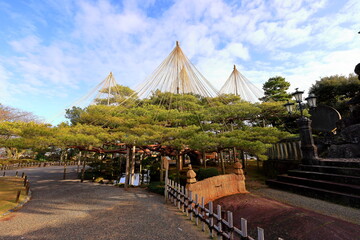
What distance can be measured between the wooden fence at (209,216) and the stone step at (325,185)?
498 centimetres

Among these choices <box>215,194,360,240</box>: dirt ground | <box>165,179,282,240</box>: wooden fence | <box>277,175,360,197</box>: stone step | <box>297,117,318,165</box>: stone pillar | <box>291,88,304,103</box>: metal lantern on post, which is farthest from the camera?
<box>297,117,318,165</box>: stone pillar

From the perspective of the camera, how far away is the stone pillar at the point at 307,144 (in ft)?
28.9

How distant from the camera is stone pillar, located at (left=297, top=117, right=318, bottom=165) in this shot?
8.82 m

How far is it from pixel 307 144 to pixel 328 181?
237 centimetres

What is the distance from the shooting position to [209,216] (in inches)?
172

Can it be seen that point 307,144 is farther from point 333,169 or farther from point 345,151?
Result: point 345,151

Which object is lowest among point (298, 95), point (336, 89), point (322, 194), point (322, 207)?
point (322, 207)

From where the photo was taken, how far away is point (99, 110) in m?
8.50

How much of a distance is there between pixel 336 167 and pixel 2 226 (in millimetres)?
12802

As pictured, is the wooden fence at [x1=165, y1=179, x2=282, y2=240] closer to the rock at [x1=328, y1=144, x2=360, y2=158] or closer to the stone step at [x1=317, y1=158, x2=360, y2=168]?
the stone step at [x1=317, y1=158, x2=360, y2=168]

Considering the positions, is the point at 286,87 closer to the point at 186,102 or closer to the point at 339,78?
the point at 339,78

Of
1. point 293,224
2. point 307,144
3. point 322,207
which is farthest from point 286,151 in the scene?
point 293,224

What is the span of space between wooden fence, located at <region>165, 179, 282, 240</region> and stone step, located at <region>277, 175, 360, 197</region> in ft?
16.3

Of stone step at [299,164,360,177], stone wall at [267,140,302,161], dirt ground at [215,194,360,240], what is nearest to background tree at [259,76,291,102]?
stone wall at [267,140,302,161]
